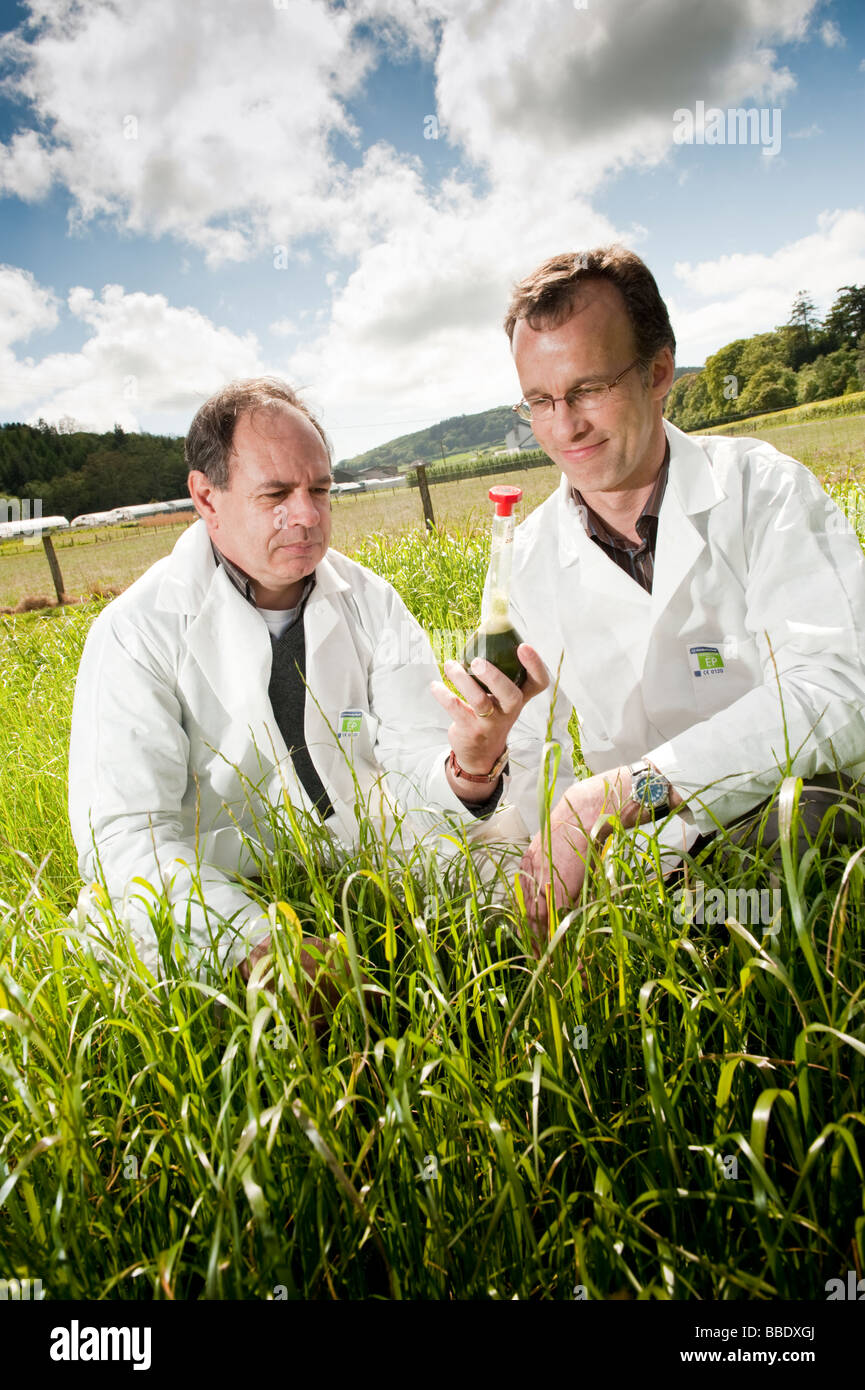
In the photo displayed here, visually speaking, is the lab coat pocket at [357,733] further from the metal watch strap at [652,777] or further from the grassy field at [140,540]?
the grassy field at [140,540]

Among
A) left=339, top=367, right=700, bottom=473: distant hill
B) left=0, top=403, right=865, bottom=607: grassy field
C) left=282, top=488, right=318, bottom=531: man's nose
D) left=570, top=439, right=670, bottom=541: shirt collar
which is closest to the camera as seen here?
left=282, top=488, right=318, bottom=531: man's nose

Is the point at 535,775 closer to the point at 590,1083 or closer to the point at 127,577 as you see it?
the point at 590,1083

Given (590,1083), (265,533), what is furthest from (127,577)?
(590,1083)

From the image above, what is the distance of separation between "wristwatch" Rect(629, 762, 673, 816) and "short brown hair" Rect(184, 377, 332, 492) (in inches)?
48.2

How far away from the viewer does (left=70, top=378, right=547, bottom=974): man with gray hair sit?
2111mm

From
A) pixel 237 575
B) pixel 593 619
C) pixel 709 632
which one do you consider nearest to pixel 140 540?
pixel 237 575

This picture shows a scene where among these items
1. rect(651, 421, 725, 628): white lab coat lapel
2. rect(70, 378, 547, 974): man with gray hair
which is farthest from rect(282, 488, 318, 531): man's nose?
rect(651, 421, 725, 628): white lab coat lapel

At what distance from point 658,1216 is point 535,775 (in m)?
1.32

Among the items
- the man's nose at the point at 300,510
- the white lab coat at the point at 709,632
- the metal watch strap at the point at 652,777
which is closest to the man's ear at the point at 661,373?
the white lab coat at the point at 709,632

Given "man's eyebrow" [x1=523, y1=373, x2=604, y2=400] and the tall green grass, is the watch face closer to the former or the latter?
the tall green grass

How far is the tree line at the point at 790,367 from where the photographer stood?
37625 millimetres

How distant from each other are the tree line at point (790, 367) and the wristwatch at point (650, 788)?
37.6m

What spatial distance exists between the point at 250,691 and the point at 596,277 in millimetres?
1470
